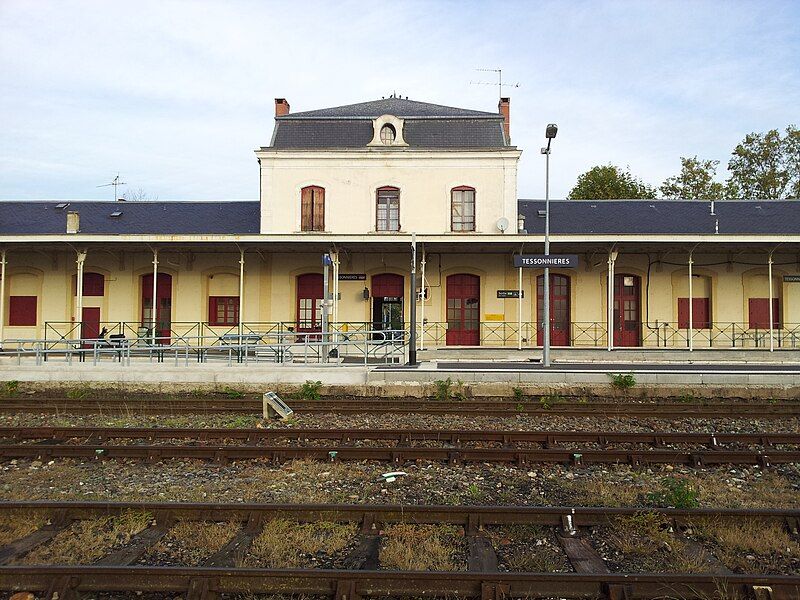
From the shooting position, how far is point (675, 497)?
5.67 m

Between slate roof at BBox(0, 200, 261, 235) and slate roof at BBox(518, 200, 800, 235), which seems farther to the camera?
slate roof at BBox(0, 200, 261, 235)

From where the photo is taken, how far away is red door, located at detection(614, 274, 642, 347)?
72.1 ft

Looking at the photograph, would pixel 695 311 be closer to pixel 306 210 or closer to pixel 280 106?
pixel 306 210

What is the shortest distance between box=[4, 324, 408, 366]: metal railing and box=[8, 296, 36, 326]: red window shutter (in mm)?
1074

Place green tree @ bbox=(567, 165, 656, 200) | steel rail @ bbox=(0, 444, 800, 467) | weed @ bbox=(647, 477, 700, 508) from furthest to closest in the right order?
green tree @ bbox=(567, 165, 656, 200), steel rail @ bbox=(0, 444, 800, 467), weed @ bbox=(647, 477, 700, 508)

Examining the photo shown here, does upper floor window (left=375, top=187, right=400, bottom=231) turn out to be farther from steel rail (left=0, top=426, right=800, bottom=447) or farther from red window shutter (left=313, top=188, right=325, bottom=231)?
steel rail (left=0, top=426, right=800, bottom=447)

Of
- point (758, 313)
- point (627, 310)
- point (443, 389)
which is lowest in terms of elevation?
point (443, 389)

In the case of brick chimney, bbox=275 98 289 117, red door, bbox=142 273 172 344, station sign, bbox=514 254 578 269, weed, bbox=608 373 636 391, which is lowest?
weed, bbox=608 373 636 391

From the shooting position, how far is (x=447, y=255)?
21.7 meters

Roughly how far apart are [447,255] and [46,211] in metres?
17.3

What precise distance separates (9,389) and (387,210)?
13.4 m

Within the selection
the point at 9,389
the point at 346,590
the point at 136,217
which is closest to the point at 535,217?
the point at 136,217

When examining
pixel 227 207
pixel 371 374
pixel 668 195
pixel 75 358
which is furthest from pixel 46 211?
pixel 668 195

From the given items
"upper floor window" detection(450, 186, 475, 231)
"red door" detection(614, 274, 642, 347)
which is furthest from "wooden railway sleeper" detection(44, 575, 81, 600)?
"red door" detection(614, 274, 642, 347)
